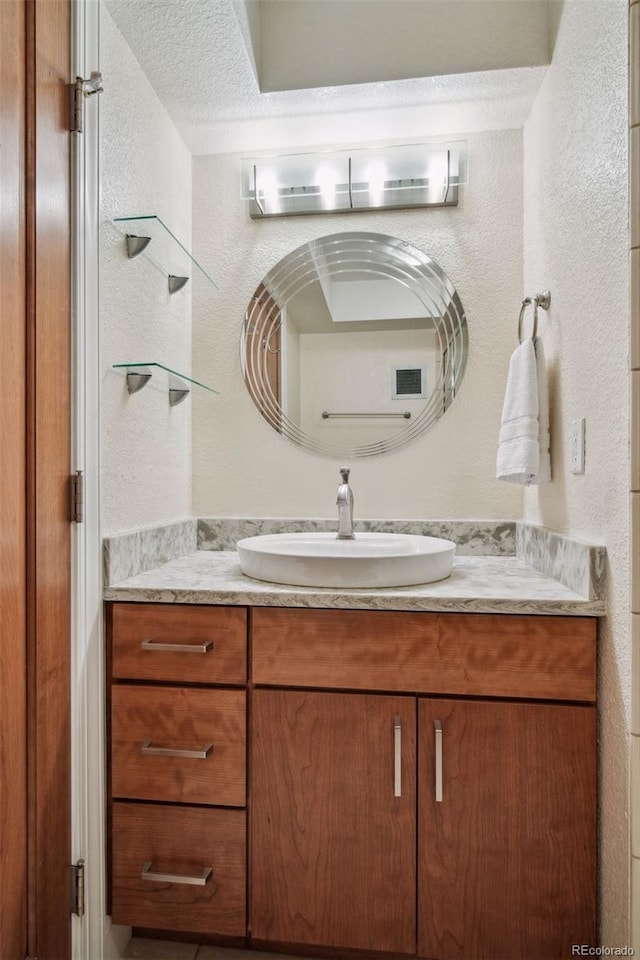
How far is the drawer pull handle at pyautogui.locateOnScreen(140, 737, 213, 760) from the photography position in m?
1.24

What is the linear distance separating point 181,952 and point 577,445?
149 centimetres

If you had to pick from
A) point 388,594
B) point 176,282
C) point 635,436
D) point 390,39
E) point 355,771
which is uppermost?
point 390,39

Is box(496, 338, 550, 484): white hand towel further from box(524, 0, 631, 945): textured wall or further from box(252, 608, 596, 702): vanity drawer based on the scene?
box(252, 608, 596, 702): vanity drawer

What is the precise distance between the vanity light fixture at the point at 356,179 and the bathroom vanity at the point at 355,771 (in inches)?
48.6

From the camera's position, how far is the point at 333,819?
1219 millimetres

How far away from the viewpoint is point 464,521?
1.77m

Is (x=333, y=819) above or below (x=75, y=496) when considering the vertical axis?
below

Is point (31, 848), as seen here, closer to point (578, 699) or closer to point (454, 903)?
point (454, 903)

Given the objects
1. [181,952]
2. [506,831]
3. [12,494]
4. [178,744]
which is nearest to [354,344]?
[12,494]

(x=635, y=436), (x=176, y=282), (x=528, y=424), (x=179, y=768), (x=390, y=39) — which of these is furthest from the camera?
(x=176, y=282)

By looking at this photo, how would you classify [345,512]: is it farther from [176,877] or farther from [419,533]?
[176,877]

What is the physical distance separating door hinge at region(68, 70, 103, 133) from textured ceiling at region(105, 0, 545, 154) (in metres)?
0.31

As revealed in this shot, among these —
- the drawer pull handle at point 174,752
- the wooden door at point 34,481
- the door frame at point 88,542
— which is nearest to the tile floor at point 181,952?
the door frame at point 88,542

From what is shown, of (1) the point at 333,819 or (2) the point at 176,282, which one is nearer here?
(1) the point at 333,819
